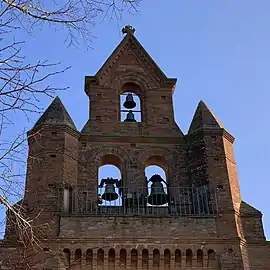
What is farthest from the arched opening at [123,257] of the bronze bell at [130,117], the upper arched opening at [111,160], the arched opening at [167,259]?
the bronze bell at [130,117]

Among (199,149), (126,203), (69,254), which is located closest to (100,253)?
(69,254)

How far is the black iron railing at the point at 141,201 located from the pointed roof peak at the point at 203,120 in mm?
2336

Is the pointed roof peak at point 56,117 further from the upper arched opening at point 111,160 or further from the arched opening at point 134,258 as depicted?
the arched opening at point 134,258

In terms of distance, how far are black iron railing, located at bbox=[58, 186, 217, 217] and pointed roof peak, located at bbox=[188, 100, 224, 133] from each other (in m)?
2.34

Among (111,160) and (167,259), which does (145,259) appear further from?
(111,160)

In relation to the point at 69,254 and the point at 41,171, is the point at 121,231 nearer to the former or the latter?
the point at 69,254

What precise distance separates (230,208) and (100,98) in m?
5.93

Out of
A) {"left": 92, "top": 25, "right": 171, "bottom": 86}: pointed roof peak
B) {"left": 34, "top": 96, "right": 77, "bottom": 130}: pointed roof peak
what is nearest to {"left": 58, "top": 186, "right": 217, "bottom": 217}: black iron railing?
{"left": 34, "top": 96, "right": 77, "bottom": 130}: pointed roof peak

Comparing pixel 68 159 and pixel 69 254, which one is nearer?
pixel 69 254

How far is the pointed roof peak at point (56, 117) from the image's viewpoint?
57.8 ft

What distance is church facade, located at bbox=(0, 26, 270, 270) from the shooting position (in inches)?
585

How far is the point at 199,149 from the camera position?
57.8 ft

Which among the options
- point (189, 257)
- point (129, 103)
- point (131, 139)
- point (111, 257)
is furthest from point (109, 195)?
point (129, 103)

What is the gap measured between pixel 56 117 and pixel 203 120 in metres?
4.42
